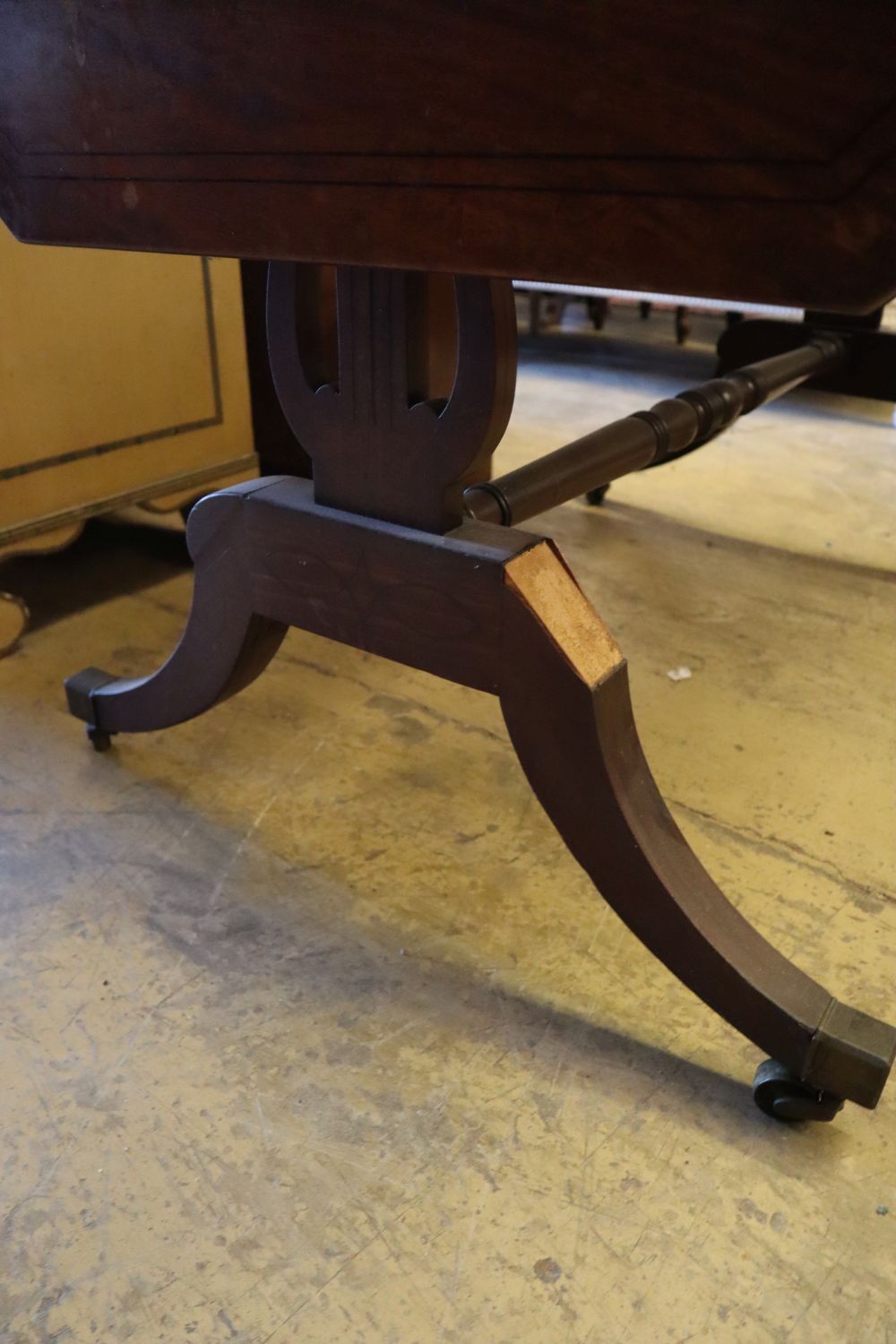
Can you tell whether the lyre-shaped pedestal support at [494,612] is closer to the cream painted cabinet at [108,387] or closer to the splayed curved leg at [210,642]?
the splayed curved leg at [210,642]

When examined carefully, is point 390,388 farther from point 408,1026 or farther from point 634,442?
point 634,442

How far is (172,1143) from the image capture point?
79cm

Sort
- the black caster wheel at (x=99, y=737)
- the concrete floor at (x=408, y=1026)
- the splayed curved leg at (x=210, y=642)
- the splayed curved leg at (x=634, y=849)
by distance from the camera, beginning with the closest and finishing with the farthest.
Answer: the concrete floor at (x=408, y=1026)
the splayed curved leg at (x=634, y=849)
the splayed curved leg at (x=210, y=642)
the black caster wheel at (x=99, y=737)

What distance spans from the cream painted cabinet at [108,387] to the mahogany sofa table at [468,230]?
61 centimetres

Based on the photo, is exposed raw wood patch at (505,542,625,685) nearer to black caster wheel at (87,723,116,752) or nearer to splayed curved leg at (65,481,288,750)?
splayed curved leg at (65,481,288,750)

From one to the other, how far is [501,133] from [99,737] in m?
0.94

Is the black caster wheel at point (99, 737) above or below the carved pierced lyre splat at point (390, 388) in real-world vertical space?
below

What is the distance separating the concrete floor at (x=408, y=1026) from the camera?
2.27 ft

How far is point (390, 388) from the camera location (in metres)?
0.82

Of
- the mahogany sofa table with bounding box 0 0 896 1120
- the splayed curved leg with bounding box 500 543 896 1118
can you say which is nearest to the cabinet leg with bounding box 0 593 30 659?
the mahogany sofa table with bounding box 0 0 896 1120

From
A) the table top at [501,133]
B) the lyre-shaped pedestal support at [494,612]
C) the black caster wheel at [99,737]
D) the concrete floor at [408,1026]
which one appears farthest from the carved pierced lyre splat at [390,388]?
the black caster wheel at [99,737]

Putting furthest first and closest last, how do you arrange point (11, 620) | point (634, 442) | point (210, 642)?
1. point (11, 620)
2. point (634, 442)
3. point (210, 642)

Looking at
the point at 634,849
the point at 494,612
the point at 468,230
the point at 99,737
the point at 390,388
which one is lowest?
the point at 99,737

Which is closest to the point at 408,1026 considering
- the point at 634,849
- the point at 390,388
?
the point at 634,849
